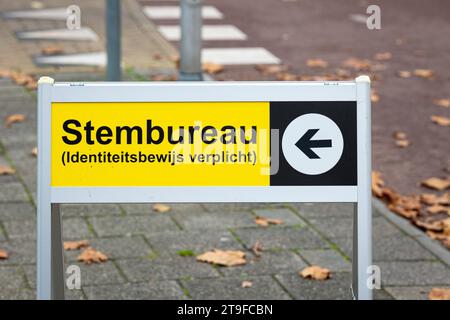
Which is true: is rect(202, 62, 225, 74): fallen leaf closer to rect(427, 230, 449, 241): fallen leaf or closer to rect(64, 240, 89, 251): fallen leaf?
rect(427, 230, 449, 241): fallen leaf

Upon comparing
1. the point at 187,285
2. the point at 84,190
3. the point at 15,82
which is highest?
the point at 15,82

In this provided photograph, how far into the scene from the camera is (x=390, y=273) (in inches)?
230

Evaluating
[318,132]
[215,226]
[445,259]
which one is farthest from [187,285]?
[318,132]

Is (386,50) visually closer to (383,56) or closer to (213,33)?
(383,56)

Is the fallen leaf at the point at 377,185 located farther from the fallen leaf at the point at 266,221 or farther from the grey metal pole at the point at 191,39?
the grey metal pole at the point at 191,39

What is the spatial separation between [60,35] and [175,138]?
869 centimetres

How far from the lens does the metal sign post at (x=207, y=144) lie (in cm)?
409

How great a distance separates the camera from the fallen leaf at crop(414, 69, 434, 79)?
11203mm

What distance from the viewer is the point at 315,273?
5797 mm

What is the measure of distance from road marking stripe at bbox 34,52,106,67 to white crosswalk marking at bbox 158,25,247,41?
5.33ft

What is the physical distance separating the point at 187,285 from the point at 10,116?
3703 mm

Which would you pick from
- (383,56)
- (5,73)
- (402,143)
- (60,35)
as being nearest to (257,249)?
(402,143)

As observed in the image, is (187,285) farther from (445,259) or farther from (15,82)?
(15,82)
